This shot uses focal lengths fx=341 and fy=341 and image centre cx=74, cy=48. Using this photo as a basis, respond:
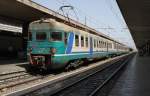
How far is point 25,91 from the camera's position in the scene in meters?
12.9

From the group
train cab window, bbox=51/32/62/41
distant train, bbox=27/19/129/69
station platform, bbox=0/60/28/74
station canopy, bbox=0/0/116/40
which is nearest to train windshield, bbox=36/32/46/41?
distant train, bbox=27/19/129/69

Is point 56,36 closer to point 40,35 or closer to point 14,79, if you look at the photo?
point 40,35

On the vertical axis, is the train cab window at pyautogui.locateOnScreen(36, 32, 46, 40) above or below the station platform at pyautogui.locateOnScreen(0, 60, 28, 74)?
above

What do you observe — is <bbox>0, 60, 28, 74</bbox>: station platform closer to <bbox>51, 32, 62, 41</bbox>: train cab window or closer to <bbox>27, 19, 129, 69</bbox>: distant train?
<bbox>27, 19, 129, 69</bbox>: distant train

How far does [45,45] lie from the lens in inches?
741

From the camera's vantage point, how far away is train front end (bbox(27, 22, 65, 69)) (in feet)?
61.1

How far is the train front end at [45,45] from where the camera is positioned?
61.1 feet

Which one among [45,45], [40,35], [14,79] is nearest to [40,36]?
[40,35]

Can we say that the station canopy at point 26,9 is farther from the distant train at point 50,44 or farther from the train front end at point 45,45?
the train front end at point 45,45

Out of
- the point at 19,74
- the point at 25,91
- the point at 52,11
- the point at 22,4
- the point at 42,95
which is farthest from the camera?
the point at 52,11

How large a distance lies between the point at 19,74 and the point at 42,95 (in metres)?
6.30

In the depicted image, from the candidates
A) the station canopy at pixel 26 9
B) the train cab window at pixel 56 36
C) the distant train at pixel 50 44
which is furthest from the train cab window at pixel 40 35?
the station canopy at pixel 26 9

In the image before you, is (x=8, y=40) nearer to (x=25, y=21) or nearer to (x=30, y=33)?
(x=25, y=21)

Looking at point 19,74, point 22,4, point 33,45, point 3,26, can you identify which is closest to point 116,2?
point 22,4
